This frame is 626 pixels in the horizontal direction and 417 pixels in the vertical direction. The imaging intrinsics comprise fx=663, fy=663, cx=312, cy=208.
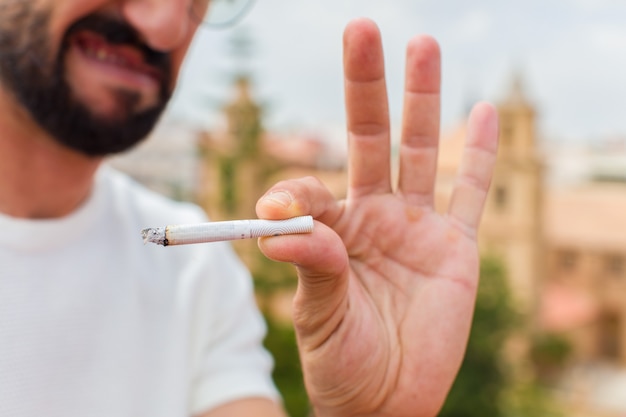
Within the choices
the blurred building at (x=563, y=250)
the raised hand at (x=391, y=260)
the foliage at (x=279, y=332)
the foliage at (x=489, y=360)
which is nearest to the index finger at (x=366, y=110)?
the raised hand at (x=391, y=260)

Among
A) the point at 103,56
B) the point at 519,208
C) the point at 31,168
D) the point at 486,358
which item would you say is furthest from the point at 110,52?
the point at 519,208

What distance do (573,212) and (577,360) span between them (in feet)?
12.0

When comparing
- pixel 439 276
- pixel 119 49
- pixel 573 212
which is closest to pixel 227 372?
pixel 439 276

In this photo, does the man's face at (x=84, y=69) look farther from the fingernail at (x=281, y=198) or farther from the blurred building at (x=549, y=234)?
the blurred building at (x=549, y=234)

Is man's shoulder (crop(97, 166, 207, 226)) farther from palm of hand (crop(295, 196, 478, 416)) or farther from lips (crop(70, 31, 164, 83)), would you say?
palm of hand (crop(295, 196, 478, 416))

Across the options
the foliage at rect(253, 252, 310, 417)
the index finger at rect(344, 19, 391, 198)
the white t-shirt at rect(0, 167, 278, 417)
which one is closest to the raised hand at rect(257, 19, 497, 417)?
the index finger at rect(344, 19, 391, 198)

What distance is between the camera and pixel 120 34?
109cm

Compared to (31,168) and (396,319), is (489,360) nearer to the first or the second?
(396,319)

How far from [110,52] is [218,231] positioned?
0.52 meters

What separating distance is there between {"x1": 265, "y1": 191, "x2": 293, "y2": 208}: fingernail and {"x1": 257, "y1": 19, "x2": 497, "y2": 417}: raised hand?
1.8 inches

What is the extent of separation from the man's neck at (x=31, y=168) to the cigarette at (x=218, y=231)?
1.44 ft

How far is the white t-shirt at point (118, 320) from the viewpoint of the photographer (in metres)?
0.97

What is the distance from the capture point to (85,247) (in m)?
1.13

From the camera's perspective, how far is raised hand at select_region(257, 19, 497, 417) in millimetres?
905
